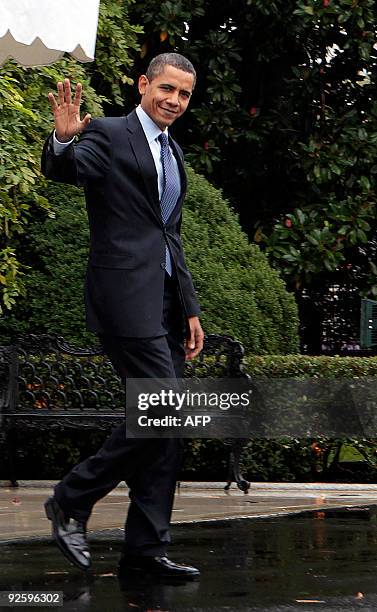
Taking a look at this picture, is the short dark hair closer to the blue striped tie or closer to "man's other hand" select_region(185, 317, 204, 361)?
the blue striped tie

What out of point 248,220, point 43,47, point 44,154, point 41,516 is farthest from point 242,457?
point 248,220

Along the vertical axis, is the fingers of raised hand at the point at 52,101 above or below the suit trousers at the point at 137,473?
above

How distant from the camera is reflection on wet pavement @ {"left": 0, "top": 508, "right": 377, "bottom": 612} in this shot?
16.3 ft

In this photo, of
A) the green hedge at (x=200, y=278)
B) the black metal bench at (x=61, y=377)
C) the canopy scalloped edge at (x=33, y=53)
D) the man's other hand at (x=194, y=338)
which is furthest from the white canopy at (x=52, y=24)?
the green hedge at (x=200, y=278)


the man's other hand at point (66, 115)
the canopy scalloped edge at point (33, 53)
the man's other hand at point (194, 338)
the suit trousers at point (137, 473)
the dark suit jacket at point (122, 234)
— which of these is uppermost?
the canopy scalloped edge at point (33, 53)

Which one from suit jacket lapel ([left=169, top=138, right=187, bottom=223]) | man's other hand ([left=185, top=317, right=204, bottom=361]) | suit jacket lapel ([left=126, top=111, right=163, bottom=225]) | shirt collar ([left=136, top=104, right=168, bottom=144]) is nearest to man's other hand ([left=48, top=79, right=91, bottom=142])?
suit jacket lapel ([left=126, top=111, right=163, bottom=225])

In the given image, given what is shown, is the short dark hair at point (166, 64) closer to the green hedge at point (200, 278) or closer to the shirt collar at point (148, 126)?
the shirt collar at point (148, 126)

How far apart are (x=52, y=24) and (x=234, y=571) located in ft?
8.33

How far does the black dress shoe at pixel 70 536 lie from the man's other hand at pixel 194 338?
0.82m

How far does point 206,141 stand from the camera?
1442cm

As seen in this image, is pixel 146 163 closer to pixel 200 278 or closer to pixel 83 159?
pixel 83 159

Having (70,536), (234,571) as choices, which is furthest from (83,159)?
(234,571)

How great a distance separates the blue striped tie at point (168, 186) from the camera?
576cm

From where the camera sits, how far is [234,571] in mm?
5738
